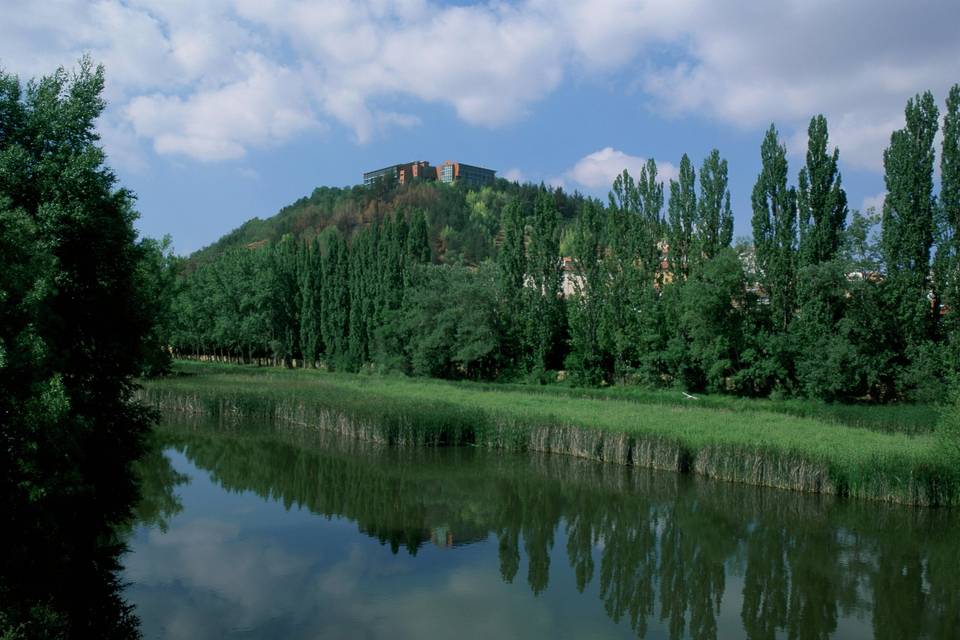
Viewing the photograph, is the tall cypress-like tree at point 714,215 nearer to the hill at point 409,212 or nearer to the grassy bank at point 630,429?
the grassy bank at point 630,429

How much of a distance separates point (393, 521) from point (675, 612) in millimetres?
6740

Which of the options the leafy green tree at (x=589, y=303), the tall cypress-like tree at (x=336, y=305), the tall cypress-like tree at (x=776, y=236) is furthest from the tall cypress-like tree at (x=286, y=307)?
the tall cypress-like tree at (x=776, y=236)

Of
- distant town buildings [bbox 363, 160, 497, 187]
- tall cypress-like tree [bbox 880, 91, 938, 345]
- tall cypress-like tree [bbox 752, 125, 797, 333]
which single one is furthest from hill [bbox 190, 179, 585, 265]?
tall cypress-like tree [bbox 880, 91, 938, 345]

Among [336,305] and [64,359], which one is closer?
[64,359]

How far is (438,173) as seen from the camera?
161 metres

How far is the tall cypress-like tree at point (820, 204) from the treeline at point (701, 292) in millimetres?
67

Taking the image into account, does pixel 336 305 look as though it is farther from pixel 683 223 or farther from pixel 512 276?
pixel 683 223

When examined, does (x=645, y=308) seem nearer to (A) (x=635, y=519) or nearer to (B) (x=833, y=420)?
(B) (x=833, y=420)

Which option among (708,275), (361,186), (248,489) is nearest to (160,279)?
(248,489)

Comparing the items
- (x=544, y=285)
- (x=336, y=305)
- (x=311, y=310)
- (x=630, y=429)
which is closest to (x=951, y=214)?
(x=630, y=429)

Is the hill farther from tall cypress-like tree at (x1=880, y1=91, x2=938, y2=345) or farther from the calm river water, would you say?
the calm river water

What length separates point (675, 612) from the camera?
11.1 m

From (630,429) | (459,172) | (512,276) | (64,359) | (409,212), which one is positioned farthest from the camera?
(459,172)

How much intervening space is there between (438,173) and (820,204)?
442 feet
